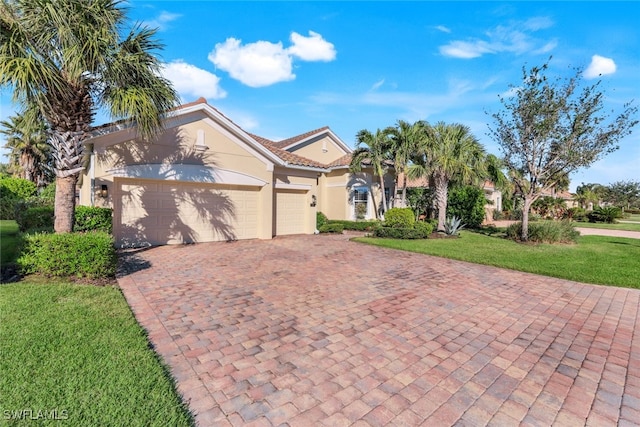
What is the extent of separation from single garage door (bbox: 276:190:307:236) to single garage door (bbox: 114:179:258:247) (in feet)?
5.03

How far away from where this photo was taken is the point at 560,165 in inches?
532

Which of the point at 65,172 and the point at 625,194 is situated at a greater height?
the point at 625,194

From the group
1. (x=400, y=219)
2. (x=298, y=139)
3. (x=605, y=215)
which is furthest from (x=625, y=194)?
(x=298, y=139)

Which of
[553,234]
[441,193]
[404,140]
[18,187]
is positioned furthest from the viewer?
[18,187]

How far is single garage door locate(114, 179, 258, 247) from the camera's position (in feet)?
35.2

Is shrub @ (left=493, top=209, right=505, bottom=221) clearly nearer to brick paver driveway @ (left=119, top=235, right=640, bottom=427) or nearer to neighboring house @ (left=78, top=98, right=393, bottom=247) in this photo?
neighboring house @ (left=78, top=98, right=393, bottom=247)

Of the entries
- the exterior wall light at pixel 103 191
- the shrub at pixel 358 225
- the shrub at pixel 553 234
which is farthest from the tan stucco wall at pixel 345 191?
the exterior wall light at pixel 103 191

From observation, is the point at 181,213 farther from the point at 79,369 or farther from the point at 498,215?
the point at 498,215

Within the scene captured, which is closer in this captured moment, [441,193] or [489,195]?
[441,193]

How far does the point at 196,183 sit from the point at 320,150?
12095 mm

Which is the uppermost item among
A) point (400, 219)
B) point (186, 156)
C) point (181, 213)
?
point (186, 156)

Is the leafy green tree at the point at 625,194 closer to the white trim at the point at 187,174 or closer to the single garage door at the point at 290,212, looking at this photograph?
the single garage door at the point at 290,212

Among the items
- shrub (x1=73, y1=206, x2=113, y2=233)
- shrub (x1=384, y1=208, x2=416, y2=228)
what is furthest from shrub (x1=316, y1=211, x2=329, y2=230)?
shrub (x1=73, y1=206, x2=113, y2=233)

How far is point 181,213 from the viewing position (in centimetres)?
1184
